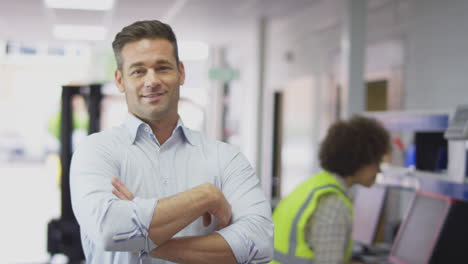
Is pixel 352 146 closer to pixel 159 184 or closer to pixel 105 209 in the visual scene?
pixel 159 184

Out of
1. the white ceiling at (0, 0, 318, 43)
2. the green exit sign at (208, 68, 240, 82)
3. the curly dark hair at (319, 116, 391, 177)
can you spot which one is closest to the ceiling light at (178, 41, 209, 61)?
the white ceiling at (0, 0, 318, 43)

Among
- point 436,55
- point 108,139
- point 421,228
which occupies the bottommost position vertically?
point 421,228

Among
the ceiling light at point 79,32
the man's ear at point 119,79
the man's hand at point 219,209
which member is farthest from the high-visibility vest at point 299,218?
the ceiling light at point 79,32

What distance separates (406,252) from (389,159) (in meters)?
2.52

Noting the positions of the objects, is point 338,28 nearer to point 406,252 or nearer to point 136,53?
point 406,252

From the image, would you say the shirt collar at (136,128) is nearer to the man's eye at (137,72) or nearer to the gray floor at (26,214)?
the man's eye at (137,72)

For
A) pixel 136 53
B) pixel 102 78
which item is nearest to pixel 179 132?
pixel 136 53

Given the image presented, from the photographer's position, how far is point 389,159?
193 inches

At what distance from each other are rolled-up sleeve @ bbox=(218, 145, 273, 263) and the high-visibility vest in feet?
1.65

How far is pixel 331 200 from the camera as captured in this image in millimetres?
1933

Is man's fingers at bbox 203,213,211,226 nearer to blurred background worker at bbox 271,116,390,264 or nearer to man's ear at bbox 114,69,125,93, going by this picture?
man's ear at bbox 114,69,125,93

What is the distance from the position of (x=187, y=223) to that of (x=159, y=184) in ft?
0.60

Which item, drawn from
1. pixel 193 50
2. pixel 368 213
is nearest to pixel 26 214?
pixel 193 50

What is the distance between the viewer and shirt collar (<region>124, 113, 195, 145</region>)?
142 centimetres
